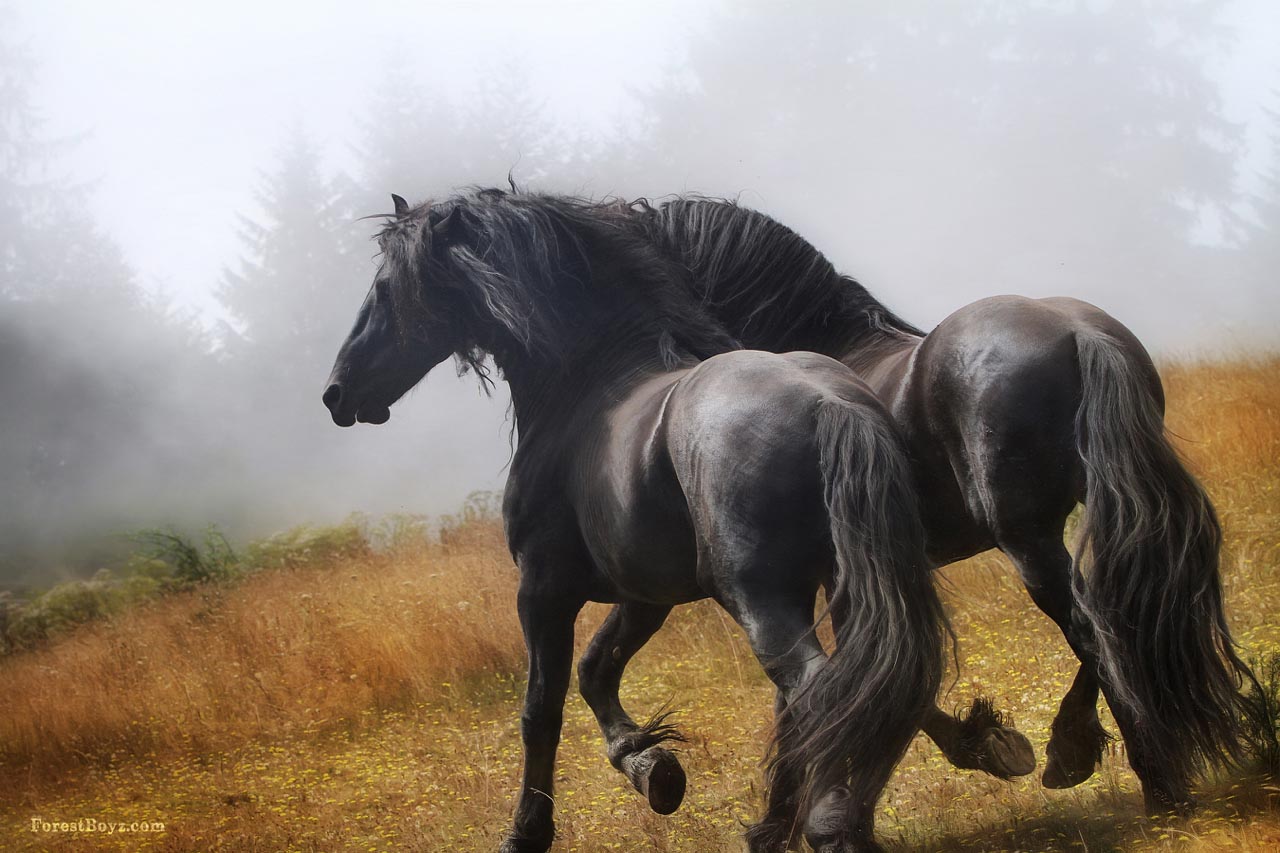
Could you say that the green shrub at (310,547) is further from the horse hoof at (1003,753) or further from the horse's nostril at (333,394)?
the horse hoof at (1003,753)

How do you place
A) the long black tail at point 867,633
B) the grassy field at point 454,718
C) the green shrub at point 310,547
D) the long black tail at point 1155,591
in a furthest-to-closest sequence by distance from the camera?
the green shrub at point 310,547 < the grassy field at point 454,718 < the long black tail at point 1155,591 < the long black tail at point 867,633

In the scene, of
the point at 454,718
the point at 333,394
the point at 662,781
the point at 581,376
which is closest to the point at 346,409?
the point at 333,394

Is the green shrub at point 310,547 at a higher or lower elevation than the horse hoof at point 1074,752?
lower

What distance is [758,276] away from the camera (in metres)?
4.32

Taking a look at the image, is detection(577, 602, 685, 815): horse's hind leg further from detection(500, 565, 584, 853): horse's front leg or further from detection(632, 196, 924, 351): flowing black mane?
detection(632, 196, 924, 351): flowing black mane

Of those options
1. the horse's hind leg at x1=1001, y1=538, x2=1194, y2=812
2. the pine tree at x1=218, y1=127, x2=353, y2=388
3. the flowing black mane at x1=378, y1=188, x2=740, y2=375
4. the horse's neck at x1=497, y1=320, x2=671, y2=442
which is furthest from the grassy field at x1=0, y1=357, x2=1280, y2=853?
the pine tree at x1=218, y1=127, x2=353, y2=388

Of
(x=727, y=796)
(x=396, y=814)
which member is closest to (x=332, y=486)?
(x=396, y=814)

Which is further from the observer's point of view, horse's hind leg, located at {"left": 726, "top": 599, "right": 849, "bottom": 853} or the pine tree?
the pine tree

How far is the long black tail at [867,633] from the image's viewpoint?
256 centimetres

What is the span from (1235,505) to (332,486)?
30.2 ft

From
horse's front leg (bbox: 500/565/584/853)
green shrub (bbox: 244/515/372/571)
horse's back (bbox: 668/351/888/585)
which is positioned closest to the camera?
horse's back (bbox: 668/351/888/585)

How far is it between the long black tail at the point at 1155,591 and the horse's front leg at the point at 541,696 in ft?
5.53

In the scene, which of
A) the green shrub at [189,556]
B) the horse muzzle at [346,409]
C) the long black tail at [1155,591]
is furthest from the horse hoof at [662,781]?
the green shrub at [189,556]

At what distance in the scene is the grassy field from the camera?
13.1 ft
